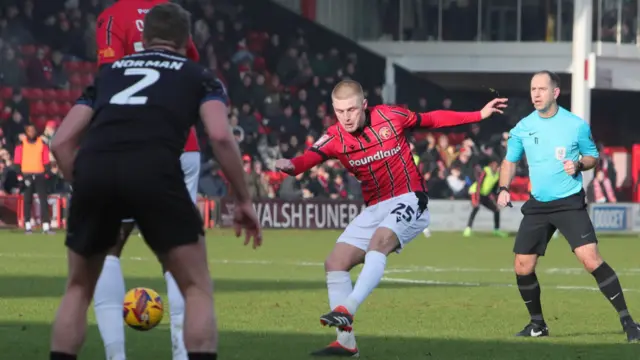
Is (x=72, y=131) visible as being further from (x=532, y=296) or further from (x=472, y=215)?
(x=472, y=215)

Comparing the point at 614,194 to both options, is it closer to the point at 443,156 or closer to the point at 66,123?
the point at 443,156

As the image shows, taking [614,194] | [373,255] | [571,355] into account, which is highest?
[373,255]

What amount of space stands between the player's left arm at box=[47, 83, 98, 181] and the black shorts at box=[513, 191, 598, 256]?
5799 mm

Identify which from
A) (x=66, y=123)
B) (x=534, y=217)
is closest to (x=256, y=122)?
(x=534, y=217)

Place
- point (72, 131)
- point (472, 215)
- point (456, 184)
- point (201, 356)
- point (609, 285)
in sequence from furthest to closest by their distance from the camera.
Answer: point (456, 184)
point (472, 215)
point (609, 285)
point (72, 131)
point (201, 356)

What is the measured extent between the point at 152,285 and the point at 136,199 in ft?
34.6

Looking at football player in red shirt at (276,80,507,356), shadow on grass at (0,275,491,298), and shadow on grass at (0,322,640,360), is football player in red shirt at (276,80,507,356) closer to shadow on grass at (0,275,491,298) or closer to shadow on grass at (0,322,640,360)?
shadow on grass at (0,322,640,360)

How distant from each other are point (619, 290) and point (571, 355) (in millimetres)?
1722

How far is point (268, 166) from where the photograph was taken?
3922 centimetres

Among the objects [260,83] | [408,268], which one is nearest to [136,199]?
[408,268]

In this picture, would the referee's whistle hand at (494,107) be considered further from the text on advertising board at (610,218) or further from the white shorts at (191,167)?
the text on advertising board at (610,218)

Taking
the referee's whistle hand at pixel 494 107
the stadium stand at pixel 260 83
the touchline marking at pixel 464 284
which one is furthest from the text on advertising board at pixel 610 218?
the referee's whistle hand at pixel 494 107

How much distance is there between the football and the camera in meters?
10.3

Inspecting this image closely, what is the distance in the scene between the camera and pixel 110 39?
8570 mm
